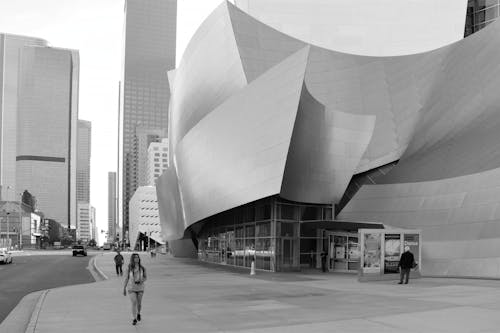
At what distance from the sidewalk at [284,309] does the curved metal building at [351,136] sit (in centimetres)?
634

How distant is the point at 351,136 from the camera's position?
1103 inches

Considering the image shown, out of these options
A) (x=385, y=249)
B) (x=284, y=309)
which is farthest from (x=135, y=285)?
(x=385, y=249)

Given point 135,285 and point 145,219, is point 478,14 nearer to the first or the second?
point 135,285

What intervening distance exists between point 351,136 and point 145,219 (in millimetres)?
120361

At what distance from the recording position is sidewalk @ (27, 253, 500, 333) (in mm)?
10367

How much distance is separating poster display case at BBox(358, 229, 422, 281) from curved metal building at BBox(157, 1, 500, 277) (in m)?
2.25

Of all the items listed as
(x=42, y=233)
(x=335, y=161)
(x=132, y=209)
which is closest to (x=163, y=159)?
(x=132, y=209)

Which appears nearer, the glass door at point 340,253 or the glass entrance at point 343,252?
the glass entrance at point 343,252

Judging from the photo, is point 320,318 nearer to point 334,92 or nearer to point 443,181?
point 443,181

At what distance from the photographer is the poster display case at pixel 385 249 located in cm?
2123

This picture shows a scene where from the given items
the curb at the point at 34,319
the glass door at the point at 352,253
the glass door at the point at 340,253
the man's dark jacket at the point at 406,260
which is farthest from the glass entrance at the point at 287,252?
the curb at the point at 34,319

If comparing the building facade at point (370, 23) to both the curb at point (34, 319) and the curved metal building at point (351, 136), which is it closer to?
the curved metal building at point (351, 136)

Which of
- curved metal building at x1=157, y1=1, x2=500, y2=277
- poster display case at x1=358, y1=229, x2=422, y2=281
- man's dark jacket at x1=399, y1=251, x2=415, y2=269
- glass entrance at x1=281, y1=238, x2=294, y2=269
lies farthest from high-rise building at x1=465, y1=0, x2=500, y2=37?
man's dark jacket at x1=399, y1=251, x2=415, y2=269

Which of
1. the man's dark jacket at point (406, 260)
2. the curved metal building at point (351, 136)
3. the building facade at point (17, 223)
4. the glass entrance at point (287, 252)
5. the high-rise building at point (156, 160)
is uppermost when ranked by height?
the high-rise building at point (156, 160)
